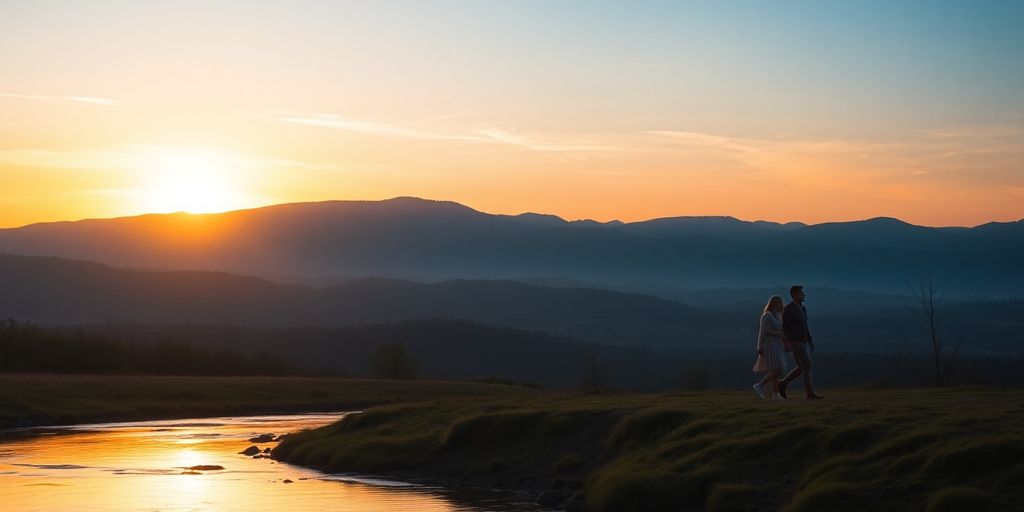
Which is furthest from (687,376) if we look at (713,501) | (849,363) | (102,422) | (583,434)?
(713,501)

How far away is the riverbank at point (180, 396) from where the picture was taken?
77625 mm

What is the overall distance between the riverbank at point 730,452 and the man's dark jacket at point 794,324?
187cm

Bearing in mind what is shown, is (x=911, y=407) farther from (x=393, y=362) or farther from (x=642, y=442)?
(x=393, y=362)

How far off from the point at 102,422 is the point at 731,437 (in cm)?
5555

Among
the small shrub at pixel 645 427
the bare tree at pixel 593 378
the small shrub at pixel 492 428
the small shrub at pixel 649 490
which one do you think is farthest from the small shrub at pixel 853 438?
the bare tree at pixel 593 378

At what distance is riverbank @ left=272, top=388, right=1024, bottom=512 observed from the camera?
25.4 m

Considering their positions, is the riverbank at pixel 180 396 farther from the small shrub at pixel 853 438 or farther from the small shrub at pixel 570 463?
the small shrub at pixel 853 438

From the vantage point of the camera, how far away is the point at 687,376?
445 ft

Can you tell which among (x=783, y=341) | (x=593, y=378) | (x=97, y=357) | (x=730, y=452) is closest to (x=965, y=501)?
(x=730, y=452)

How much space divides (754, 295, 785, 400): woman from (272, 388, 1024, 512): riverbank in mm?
1217

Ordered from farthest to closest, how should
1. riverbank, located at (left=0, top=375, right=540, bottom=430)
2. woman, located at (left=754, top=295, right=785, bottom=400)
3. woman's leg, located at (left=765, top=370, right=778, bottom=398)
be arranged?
riverbank, located at (left=0, top=375, right=540, bottom=430)
woman's leg, located at (left=765, top=370, right=778, bottom=398)
woman, located at (left=754, top=295, right=785, bottom=400)

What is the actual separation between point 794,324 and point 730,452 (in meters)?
5.87

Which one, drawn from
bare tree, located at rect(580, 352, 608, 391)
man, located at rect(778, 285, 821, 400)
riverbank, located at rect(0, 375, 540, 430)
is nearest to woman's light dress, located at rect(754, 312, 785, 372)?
man, located at rect(778, 285, 821, 400)

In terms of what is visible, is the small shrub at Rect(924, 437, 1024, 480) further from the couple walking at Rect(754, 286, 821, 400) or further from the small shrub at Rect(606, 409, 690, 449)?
the small shrub at Rect(606, 409, 690, 449)
